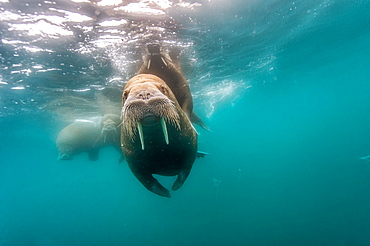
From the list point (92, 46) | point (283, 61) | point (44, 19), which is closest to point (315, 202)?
point (283, 61)

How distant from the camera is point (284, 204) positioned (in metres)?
20.6

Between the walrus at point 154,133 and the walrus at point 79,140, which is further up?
the walrus at point 154,133

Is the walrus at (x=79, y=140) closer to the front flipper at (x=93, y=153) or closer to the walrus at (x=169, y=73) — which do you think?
the front flipper at (x=93, y=153)

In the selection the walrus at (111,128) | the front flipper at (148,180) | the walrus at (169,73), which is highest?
the walrus at (169,73)

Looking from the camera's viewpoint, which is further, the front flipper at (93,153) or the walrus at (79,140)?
the front flipper at (93,153)

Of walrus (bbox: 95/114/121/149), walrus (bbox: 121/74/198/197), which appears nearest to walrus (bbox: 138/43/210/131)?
walrus (bbox: 121/74/198/197)

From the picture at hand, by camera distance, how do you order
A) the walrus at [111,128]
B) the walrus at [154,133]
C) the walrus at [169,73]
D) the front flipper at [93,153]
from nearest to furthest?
the walrus at [154,133] < the walrus at [169,73] < the walrus at [111,128] < the front flipper at [93,153]

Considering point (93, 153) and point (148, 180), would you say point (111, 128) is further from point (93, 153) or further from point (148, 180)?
point (148, 180)

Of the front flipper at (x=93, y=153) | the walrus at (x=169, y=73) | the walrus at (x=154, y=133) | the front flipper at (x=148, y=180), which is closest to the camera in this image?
the walrus at (x=154, y=133)

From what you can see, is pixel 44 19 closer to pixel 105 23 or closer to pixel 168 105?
pixel 105 23

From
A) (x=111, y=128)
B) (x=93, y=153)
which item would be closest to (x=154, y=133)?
(x=111, y=128)

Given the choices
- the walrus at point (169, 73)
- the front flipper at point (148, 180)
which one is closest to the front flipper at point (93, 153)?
the walrus at point (169, 73)

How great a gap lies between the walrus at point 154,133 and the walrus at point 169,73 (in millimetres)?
1468

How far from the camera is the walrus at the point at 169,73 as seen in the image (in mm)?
A: 5505
